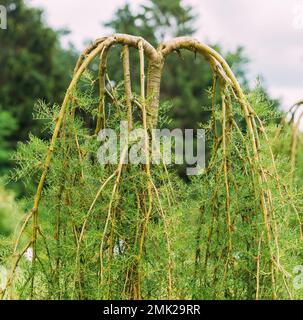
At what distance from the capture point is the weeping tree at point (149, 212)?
1832 millimetres

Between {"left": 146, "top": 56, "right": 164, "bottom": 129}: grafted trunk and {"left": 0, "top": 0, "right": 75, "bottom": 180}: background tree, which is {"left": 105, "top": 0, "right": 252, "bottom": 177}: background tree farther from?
{"left": 146, "top": 56, "right": 164, "bottom": 129}: grafted trunk

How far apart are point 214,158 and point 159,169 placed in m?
0.29

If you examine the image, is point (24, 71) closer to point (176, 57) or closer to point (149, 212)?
point (176, 57)

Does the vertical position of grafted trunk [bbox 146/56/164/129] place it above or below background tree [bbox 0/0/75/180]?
below

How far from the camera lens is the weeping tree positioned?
1.83 meters

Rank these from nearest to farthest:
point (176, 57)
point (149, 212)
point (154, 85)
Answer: point (149, 212), point (154, 85), point (176, 57)

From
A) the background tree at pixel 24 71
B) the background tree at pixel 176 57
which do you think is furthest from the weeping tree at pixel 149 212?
the background tree at pixel 176 57

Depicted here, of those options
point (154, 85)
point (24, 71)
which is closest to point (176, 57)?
point (24, 71)

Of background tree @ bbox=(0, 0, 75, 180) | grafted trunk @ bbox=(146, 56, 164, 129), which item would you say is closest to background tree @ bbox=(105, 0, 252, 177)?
background tree @ bbox=(0, 0, 75, 180)

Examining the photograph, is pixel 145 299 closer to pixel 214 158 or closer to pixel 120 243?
pixel 120 243

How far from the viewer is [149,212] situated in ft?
5.84

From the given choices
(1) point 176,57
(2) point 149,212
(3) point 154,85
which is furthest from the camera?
(1) point 176,57

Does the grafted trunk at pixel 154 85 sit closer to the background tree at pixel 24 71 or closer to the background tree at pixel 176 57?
the background tree at pixel 24 71

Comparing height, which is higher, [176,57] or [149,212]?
[176,57]
